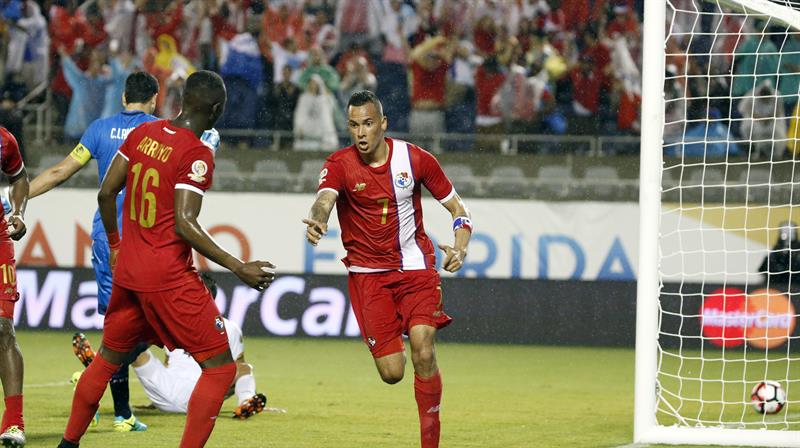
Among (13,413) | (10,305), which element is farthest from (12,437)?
(10,305)

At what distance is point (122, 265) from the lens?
6.00 metres

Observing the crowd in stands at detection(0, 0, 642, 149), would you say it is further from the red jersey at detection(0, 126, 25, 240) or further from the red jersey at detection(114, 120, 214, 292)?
the red jersey at detection(114, 120, 214, 292)

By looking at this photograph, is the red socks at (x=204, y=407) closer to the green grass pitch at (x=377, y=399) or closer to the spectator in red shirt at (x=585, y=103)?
the green grass pitch at (x=377, y=399)

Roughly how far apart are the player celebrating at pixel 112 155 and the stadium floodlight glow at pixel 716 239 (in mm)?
3114

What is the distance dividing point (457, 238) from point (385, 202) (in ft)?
1.60

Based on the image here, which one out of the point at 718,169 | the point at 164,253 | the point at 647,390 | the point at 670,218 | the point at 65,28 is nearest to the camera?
the point at 164,253

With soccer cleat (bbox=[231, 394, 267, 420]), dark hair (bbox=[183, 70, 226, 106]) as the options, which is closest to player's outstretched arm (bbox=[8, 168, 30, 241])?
dark hair (bbox=[183, 70, 226, 106])

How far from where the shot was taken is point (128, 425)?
8086mm

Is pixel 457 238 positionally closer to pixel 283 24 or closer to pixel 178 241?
pixel 178 241

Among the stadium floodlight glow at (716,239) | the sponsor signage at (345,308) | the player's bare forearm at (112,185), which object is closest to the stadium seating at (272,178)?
the sponsor signage at (345,308)

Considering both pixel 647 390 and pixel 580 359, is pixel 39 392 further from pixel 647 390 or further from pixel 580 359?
pixel 580 359

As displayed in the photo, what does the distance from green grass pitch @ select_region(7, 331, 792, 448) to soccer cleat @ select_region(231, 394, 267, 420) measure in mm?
80

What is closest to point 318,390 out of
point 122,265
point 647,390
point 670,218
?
point 647,390

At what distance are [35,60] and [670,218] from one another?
353 inches
